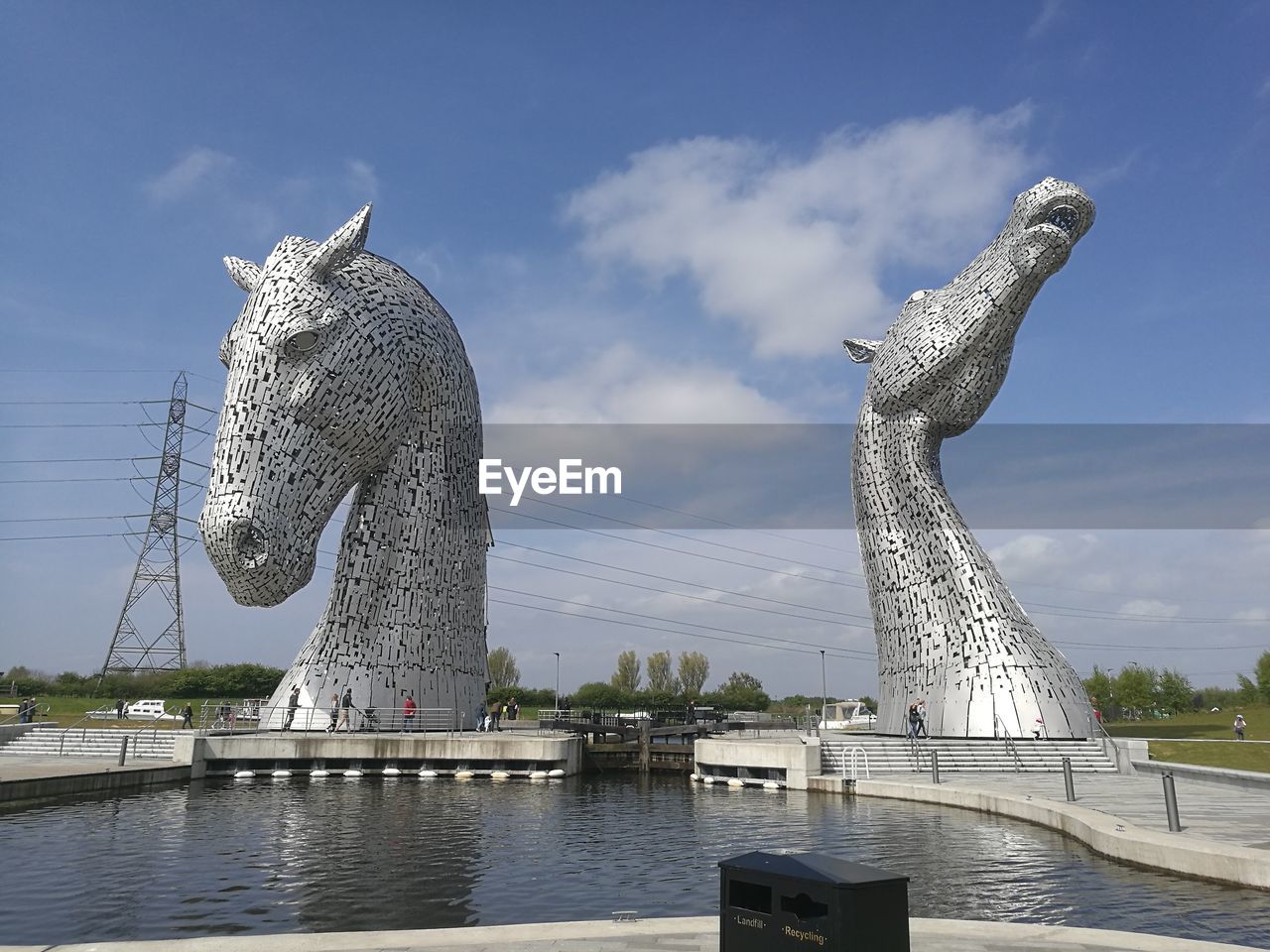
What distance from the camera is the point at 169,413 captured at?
5606 cm

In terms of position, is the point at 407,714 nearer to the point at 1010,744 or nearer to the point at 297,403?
the point at 297,403

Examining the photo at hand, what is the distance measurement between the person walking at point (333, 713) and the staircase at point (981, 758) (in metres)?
11.1

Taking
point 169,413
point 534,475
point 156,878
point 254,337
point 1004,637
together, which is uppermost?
point 169,413

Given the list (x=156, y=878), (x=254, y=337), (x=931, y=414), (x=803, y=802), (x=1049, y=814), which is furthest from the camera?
(x=931, y=414)

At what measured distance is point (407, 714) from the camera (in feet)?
72.3

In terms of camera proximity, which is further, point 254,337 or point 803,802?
point 254,337

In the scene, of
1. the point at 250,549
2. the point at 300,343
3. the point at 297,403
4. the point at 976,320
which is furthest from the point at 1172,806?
the point at 300,343

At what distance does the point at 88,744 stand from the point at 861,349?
22.2m

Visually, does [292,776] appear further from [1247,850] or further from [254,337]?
[1247,850]

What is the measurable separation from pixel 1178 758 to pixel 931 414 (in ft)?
31.2

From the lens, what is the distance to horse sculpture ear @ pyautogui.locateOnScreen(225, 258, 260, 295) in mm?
21837

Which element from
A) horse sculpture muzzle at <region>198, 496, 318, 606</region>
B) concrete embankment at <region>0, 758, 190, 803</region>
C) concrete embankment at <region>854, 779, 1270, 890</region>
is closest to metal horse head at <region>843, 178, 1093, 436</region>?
concrete embankment at <region>854, 779, 1270, 890</region>

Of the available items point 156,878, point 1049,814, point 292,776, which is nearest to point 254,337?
point 292,776

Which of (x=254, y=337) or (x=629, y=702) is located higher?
(x=254, y=337)
